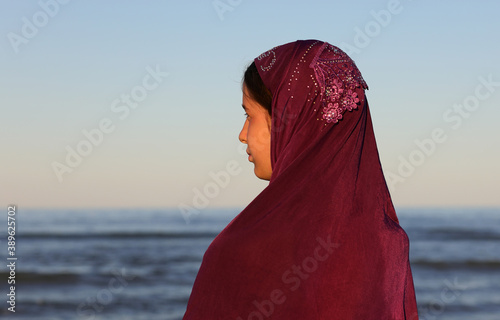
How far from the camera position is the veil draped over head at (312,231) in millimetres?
1264

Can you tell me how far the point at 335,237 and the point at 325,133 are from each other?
229 mm

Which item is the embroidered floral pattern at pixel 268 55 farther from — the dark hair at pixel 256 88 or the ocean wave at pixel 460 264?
the ocean wave at pixel 460 264

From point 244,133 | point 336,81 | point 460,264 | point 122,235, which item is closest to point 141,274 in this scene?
point 460,264

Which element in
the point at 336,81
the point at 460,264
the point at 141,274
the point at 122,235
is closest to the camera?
the point at 336,81

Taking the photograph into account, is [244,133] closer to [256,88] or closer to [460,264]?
[256,88]

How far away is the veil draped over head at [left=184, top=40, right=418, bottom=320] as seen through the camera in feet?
4.15

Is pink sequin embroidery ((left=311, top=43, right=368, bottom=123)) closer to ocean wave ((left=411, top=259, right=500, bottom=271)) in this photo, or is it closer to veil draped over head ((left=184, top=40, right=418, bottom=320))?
veil draped over head ((left=184, top=40, right=418, bottom=320))

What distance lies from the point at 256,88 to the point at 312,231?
15.6 inches

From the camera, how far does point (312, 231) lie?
1257 millimetres

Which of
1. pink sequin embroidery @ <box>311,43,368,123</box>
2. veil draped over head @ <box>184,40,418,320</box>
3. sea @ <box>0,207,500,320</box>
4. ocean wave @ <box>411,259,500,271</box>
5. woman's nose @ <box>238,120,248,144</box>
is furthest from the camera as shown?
ocean wave @ <box>411,259,500,271</box>

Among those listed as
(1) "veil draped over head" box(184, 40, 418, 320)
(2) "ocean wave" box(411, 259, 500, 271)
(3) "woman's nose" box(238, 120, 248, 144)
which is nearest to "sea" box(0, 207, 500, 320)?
(2) "ocean wave" box(411, 259, 500, 271)

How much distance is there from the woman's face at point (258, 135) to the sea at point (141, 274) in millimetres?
7407

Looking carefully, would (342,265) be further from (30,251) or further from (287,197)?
(30,251)

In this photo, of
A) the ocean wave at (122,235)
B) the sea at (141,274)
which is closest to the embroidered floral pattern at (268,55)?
the sea at (141,274)
